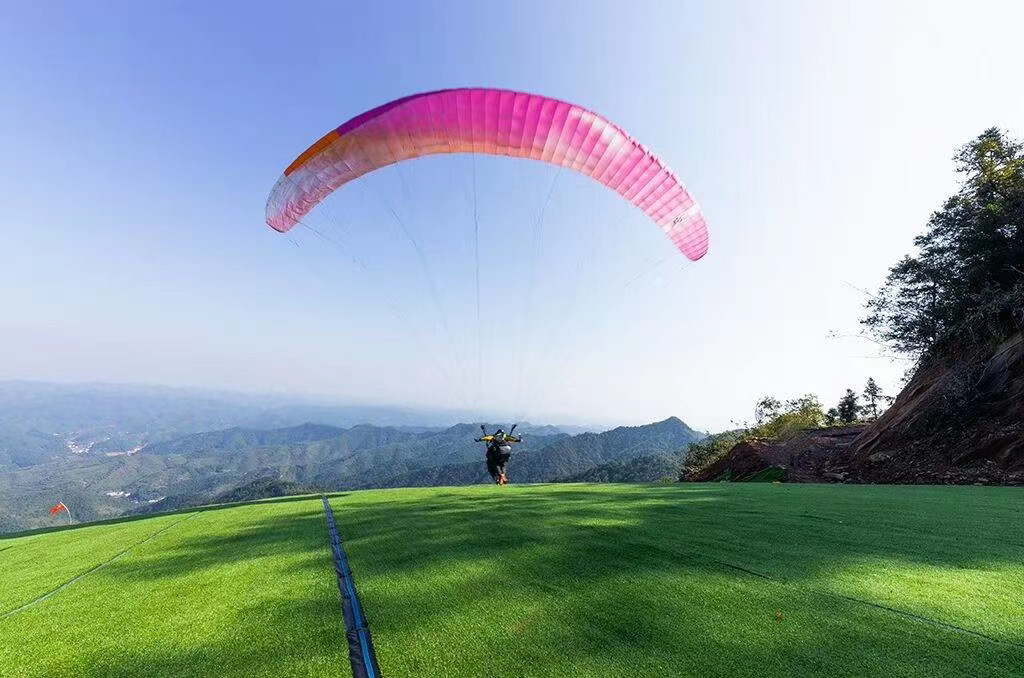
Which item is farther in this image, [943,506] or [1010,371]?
[1010,371]

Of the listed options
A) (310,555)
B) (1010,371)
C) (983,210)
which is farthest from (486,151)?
(983,210)

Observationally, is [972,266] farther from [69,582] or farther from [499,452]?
[69,582]

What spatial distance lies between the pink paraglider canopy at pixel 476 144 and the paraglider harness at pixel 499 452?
863 cm

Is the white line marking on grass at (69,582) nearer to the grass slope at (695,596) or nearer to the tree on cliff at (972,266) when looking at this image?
the grass slope at (695,596)

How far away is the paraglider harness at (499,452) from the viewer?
1509 cm

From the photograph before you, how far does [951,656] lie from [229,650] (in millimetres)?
3936

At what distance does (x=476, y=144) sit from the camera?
12.4 meters

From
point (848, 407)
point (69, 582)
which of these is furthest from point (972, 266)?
point (69, 582)

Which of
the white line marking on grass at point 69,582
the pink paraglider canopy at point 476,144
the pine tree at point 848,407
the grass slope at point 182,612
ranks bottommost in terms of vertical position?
the white line marking on grass at point 69,582

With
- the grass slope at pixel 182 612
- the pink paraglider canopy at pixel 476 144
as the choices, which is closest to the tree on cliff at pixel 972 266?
the pink paraglider canopy at pixel 476 144

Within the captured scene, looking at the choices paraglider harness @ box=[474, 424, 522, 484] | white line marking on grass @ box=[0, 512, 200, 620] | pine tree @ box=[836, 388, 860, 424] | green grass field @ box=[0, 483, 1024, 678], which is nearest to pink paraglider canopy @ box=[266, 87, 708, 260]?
paraglider harness @ box=[474, 424, 522, 484]

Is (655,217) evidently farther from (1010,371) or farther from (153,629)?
(153,629)

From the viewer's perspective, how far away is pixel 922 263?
23.1 metres

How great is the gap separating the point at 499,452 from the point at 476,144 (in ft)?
32.1
